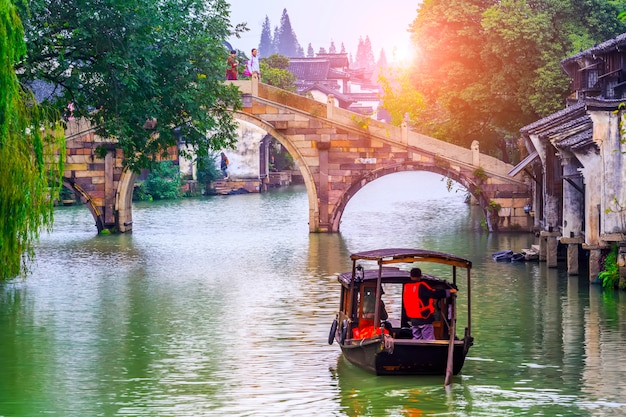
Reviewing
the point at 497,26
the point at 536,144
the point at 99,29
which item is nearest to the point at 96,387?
the point at 99,29

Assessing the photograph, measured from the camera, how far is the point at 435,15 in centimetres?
4253

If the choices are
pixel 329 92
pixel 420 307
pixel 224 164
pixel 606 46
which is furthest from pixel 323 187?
pixel 329 92

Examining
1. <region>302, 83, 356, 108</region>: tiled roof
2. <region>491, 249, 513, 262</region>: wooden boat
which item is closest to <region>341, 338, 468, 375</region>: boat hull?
<region>491, 249, 513, 262</region>: wooden boat

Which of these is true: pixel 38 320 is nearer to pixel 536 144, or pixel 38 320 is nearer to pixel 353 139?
pixel 536 144

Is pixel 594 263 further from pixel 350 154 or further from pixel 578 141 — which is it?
pixel 350 154

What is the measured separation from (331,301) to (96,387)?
845cm

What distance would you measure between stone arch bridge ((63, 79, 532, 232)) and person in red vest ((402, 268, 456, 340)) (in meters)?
22.1

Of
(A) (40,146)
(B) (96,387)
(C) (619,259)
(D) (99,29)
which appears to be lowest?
(B) (96,387)

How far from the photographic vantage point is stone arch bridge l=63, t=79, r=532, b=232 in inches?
1513

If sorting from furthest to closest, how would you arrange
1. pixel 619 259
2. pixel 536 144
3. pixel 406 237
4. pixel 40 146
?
pixel 406 237 → pixel 536 144 → pixel 619 259 → pixel 40 146

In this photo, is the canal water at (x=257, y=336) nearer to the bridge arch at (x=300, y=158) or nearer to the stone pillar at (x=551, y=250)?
the stone pillar at (x=551, y=250)

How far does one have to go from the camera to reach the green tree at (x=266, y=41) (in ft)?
603

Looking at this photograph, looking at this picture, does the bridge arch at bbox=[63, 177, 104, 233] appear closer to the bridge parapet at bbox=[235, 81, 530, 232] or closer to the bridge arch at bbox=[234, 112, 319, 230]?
the bridge arch at bbox=[234, 112, 319, 230]

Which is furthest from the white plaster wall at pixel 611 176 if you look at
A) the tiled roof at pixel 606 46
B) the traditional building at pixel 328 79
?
the traditional building at pixel 328 79
